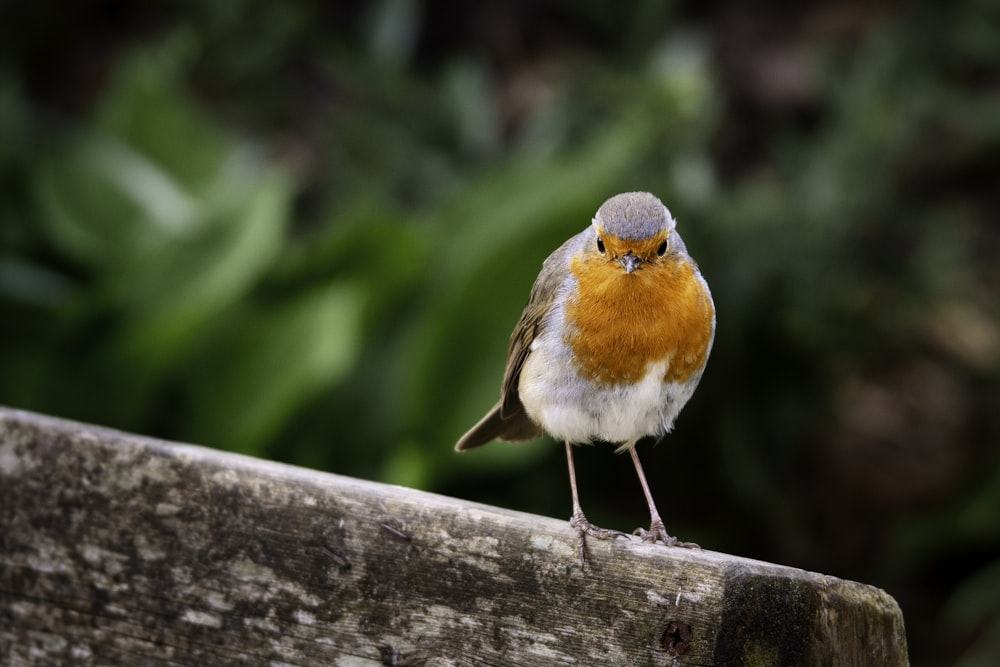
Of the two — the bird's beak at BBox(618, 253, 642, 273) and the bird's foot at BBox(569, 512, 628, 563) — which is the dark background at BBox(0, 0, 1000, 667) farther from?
the bird's foot at BBox(569, 512, 628, 563)

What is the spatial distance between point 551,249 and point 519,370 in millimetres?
1425

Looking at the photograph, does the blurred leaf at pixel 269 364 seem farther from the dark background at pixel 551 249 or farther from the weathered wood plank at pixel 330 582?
the weathered wood plank at pixel 330 582

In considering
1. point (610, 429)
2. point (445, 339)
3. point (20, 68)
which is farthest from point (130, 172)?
point (610, 429)

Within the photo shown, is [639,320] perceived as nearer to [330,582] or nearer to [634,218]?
[634,218]

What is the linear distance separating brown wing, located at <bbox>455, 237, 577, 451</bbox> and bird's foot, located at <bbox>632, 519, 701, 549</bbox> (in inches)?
15.6

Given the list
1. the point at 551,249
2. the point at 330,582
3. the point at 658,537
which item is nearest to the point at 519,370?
the point at 658,537

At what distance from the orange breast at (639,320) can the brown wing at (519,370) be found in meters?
0.14

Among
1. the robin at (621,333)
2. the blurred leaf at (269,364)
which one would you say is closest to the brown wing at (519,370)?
the robin at (621,333)

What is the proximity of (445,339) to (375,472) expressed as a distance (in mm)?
516

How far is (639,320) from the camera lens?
2025 millimetres

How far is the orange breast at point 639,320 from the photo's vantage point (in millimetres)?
2008

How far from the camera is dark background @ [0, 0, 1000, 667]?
386cm

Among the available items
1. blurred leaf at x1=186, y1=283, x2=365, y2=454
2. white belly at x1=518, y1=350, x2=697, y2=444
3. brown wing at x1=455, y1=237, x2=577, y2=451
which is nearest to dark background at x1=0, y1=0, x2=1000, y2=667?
blurred leaf at x1=186, y1=283, x2=365, y2=454

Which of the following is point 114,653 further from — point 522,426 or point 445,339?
point 445,339
